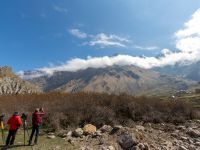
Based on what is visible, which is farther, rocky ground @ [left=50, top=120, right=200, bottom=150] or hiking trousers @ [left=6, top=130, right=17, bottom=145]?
rocky ground @ [left=50, top=120, right=200, bottom=150]

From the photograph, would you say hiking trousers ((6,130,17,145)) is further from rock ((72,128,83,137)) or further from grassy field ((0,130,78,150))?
rock ((72,128,83,137))

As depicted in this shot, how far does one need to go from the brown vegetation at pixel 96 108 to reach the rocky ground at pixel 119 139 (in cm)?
307

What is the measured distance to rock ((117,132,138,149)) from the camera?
2036 centimetres

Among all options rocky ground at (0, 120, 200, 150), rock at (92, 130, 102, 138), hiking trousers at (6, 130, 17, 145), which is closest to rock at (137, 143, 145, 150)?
rocky ground at (0, 120, 200, 150)

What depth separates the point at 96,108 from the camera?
27.5m

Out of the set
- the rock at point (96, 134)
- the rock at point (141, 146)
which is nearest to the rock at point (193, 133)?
the rock at point (141, 146)

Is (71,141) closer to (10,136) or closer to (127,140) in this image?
(127,140)

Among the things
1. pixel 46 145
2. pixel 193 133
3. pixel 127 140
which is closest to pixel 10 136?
pixel 46 145

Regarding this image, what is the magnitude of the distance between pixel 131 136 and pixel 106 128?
2922mm

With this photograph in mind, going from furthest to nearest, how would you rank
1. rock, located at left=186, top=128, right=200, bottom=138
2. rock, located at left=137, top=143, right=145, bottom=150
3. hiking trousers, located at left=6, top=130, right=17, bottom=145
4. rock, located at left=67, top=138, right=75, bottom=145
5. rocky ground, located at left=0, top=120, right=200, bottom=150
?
1. rock, located at left=186, top=128, right=200, bottom=138
2. rock, located at left=67, top=138, right=75, bottom=145
3. rocky ground, located at left=0, top=120, right=200, bottom=150
4. rock, located at left=137, top=143, right=145, bottom=150
5. hiking trousers, located at left=6, top=130, right=17, bottom=145

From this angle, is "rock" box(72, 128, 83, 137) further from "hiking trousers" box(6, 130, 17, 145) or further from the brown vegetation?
"hiking trousers" box(6, 130, 17, 145)

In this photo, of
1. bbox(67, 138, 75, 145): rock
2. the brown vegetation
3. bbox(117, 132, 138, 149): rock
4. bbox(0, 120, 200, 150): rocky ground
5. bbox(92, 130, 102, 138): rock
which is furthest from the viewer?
the brown vegetation

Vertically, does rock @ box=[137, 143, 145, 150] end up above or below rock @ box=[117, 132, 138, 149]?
below

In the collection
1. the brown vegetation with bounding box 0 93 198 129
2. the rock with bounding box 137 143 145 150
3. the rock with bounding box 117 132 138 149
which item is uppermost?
the brown vegetation with bounding box 0 93 198 129
